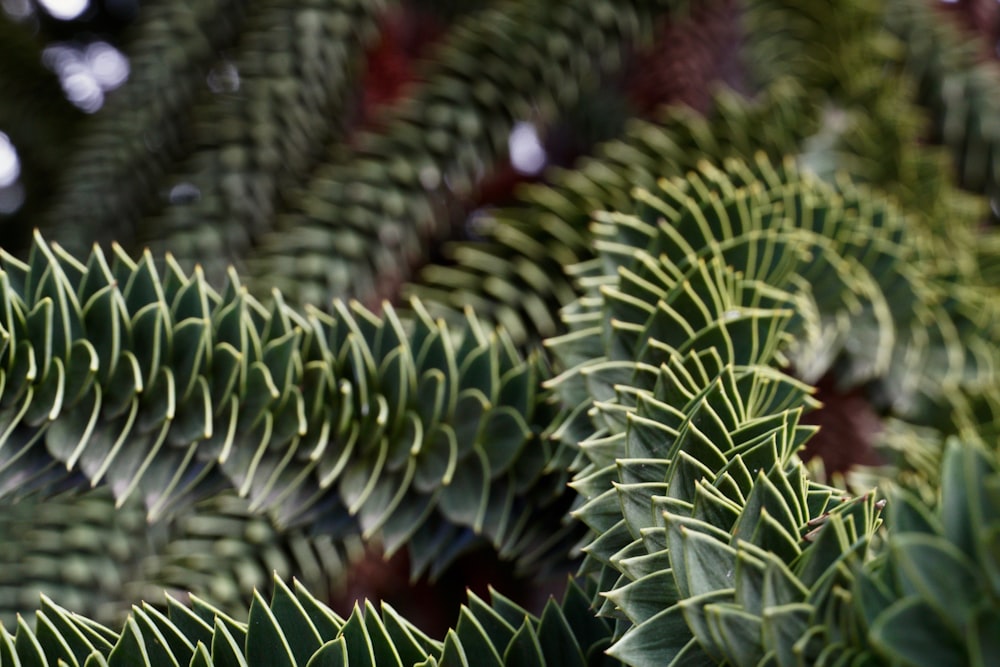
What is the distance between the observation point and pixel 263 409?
66 centimetres

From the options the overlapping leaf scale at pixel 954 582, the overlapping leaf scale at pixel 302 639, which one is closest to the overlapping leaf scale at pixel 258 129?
the overlapping leaf scale at pixel 302 639

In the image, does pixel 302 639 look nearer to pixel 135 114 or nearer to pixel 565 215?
pixel 565 215

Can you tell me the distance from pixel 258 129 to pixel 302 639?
37.0 inches

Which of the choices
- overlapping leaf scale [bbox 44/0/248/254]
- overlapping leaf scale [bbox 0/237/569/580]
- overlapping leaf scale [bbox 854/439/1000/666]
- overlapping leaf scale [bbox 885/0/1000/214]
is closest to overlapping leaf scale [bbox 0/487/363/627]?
overlapping leaf scale [bbox 0/237/569/580]

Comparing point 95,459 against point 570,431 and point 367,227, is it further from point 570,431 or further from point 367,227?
point 367,227

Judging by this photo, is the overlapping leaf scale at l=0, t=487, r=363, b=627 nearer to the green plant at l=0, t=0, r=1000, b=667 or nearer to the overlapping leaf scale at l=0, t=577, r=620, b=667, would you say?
the green plant at l=0, t=0, r=1000, b=667

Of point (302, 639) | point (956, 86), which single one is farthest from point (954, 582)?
point (956, 86)

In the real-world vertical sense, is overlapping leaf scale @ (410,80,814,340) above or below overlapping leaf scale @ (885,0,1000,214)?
above

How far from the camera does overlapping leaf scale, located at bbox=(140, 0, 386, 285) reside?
123 cm

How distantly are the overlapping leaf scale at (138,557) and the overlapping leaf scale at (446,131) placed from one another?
1.11 feet

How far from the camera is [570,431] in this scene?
63 cm

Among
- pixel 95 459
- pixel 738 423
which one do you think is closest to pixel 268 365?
pixel 95 459

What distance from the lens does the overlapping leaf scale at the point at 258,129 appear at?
1226 mm

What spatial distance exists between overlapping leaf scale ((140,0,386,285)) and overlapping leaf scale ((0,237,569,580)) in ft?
1.81
